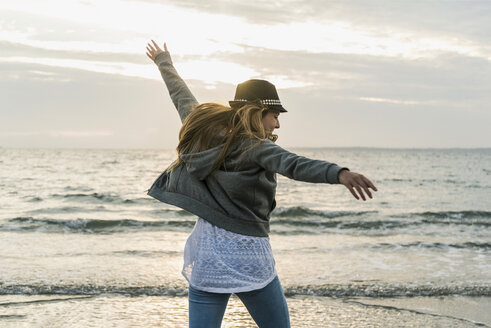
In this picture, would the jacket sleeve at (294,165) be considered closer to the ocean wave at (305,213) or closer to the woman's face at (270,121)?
the woman's face at (270,121)

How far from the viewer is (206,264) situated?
2.32m

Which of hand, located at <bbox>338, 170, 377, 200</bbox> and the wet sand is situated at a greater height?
hand, located at <bbox>338, 170, 377, 200</bbox>

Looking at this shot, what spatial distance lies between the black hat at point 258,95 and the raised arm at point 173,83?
0.48 metres

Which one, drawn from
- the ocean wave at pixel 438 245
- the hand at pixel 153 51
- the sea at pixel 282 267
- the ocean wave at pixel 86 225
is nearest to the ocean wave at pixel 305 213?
the sea at pixel 282 267

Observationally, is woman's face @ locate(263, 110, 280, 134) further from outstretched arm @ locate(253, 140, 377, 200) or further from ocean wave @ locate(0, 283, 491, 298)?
ocean wave @ locate(0, 283, 491, 298)

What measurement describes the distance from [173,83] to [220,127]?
2.56ft

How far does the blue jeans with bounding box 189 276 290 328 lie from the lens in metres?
2.35

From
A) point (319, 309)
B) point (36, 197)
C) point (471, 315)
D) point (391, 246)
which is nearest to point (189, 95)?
point (319, 309)

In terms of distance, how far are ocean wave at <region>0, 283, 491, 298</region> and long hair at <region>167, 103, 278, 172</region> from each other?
3988 mm

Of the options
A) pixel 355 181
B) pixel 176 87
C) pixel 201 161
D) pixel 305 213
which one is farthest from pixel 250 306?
pixel 305 213

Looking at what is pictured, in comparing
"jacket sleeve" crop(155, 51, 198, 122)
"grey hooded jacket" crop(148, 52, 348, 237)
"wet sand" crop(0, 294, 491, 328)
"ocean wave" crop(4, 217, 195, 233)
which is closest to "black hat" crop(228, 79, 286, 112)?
"grey hooded jacket" crop(148, 52, 348, 237)

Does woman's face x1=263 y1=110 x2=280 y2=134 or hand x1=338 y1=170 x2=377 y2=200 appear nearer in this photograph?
hand x1=338 y1=170 x2=377 y2=200

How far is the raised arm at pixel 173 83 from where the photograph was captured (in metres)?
2.70

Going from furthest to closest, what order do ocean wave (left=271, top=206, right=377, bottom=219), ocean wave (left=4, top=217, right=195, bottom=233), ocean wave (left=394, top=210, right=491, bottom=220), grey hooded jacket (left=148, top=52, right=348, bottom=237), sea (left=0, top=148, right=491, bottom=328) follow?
ocean wave (left=394, top=210, right=491, bottom=220) < ocean wave (left=271, top=206, right=377, bottom=219) < ocean wave (left=4, top=217, right=195, bottom=233) < sea (left=0, top=148, right=491, bottom=328) < grey hooded jacket (left=148, top=52, right=348, bottom=237)
